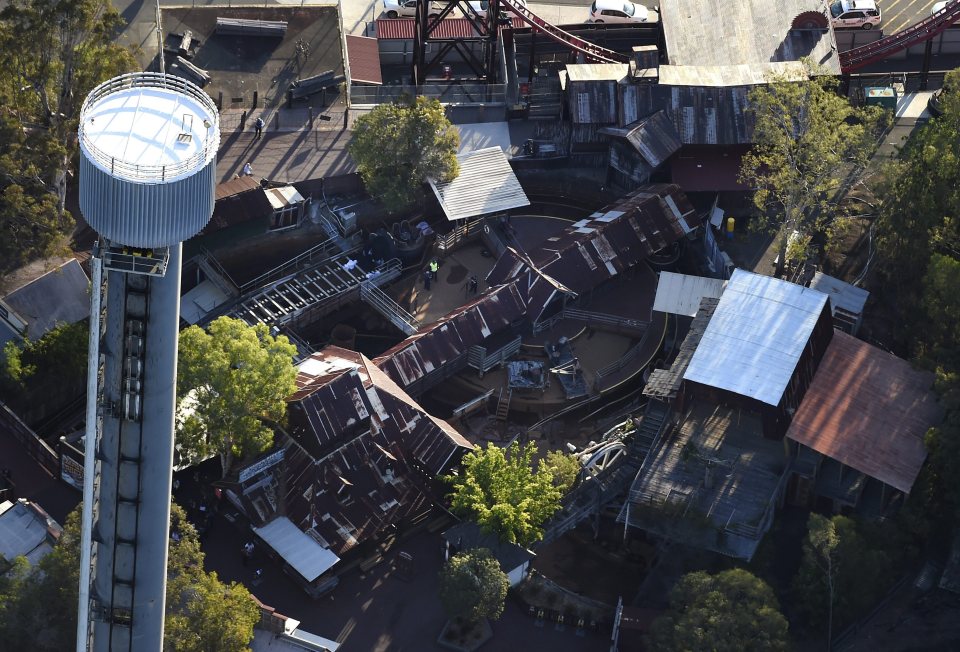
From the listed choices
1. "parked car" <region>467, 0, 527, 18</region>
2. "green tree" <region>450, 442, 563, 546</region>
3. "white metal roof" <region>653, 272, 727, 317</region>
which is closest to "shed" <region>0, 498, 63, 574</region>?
"green tree" <region>450, 442, 563, 546</region>

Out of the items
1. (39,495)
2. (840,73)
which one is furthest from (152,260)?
(840,73)

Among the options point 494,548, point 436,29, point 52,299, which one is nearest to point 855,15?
point 436,29

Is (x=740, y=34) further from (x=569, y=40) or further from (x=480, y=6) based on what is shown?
(x=480, y=6)

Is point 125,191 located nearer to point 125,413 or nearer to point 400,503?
point 125,413

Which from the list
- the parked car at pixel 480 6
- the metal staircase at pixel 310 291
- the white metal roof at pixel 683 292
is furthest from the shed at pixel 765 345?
the parked car at pixel 480 6

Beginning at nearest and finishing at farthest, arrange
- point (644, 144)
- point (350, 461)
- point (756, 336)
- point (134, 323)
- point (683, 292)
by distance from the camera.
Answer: point (134, 323) → point (350, 461) → point (756, 336) → point (683, 292) → point (644, 144)

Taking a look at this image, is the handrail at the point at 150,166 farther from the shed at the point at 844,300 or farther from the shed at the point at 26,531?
the shed at the point at 844,300
